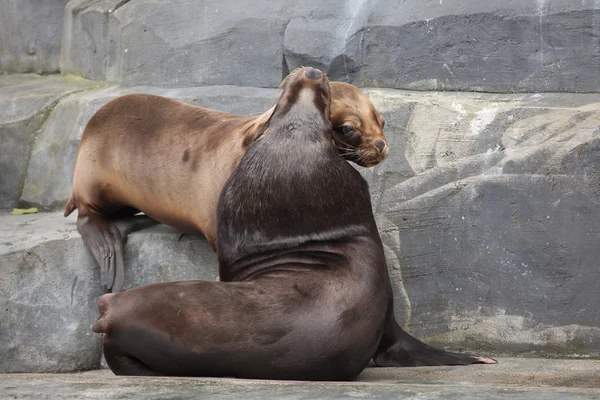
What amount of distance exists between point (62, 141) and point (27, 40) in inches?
75.5

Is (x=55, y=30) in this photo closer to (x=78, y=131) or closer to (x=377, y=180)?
(x=78, y=131)

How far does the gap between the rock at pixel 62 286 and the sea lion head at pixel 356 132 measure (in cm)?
104

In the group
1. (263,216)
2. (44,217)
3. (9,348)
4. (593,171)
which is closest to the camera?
(263,216)

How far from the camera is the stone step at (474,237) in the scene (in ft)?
15.7

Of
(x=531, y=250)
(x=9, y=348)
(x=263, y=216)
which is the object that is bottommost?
(x=9, y=348)

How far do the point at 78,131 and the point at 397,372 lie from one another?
306cm

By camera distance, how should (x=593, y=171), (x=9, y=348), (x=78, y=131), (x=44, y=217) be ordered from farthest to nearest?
(x=78, y=131), (x=44, y=217), (x=9, y=348), (x=593, y=171)

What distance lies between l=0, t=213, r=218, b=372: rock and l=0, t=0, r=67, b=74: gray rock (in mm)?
3145

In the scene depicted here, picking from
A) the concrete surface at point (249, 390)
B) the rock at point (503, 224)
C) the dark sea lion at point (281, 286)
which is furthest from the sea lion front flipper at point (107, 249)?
the concrete surface at point (249, 390)

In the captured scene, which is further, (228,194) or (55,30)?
(55,30)

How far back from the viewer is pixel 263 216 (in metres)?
4.17

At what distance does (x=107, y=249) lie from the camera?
5156mm

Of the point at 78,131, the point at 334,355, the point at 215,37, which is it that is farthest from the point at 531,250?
the point at 78,131

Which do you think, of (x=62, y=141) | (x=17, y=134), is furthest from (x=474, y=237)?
(x=17, y=134)
